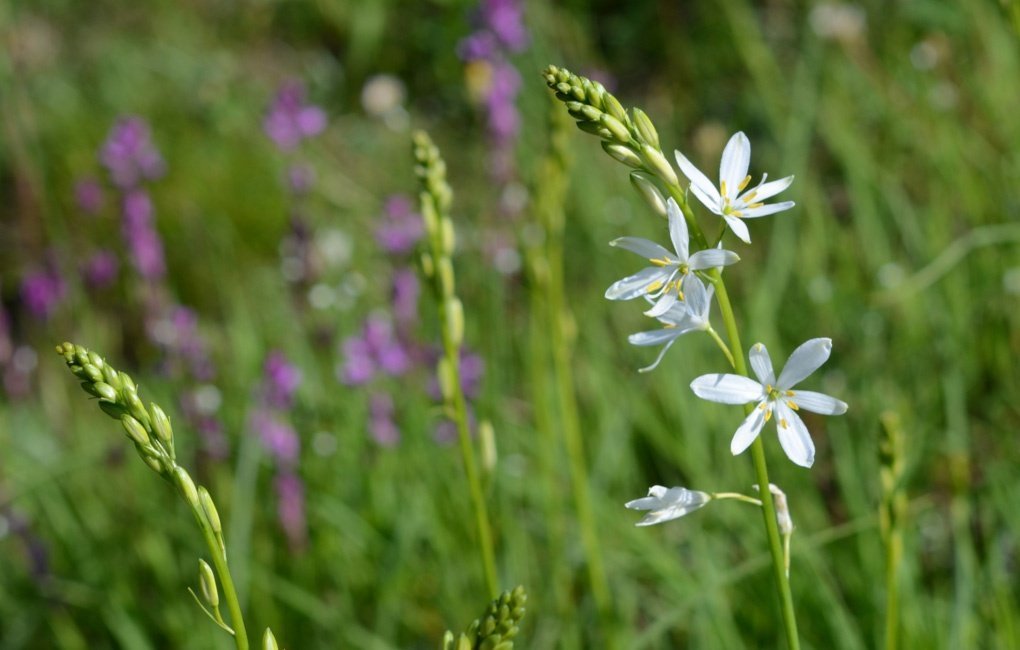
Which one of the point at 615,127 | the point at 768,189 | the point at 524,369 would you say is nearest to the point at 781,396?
the point at 768,189

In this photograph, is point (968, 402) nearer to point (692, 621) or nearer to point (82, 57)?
point (692, 621)

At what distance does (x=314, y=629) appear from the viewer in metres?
3.11

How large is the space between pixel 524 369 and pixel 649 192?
2.85 metres

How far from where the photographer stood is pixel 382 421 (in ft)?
10.9

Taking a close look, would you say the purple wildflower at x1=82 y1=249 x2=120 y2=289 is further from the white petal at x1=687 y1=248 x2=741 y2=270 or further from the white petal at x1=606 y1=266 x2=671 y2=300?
the white petal at x1=687 y1=248 x2=741 y2=270

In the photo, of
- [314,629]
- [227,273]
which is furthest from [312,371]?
[227,273]

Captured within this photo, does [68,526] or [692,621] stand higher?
[692,621]

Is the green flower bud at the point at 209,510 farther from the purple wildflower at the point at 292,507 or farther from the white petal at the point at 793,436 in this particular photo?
the purple wildflower at the point at 292,507

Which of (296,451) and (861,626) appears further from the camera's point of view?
(296,451)

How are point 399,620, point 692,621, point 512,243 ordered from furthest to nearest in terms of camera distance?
point 512,243, point 399,620, point 692,621

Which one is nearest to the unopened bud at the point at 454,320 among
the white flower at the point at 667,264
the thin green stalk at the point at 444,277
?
the thin green stalk at the point at 444,277

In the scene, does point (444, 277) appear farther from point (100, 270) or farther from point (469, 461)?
point (100, 270)

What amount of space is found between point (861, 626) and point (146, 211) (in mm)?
2824

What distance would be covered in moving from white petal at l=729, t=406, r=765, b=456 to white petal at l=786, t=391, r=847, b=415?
0.17ft
